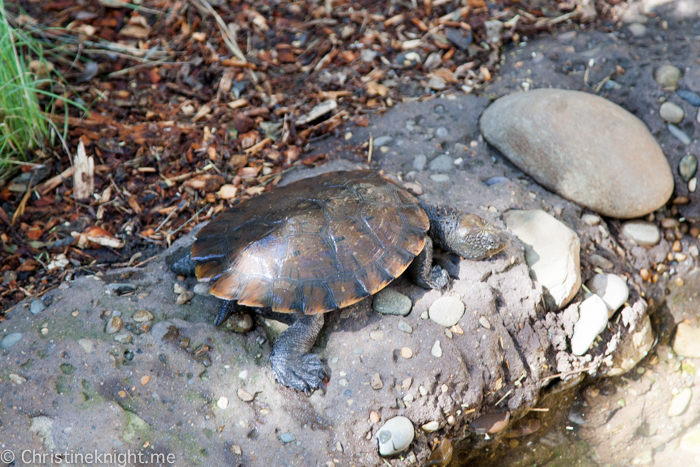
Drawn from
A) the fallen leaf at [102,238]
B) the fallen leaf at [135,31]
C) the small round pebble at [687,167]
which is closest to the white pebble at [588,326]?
the small round pebble at [687,167]

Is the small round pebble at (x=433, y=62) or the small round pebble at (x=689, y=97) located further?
the small round pebble at (x=433, y=62)

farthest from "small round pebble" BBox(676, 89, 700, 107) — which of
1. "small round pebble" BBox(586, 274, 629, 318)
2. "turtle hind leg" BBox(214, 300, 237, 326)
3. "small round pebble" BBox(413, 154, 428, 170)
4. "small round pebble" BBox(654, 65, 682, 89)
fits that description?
"turtle hind leg" BBox(214, 300, 237, 326)

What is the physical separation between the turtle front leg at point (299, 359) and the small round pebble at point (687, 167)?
313 centimetres

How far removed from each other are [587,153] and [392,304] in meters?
1.92

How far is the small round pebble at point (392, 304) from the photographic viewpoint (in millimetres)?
2963

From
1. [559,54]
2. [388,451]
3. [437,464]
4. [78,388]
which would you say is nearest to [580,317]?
[437,464]

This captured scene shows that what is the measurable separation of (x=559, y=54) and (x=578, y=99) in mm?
931

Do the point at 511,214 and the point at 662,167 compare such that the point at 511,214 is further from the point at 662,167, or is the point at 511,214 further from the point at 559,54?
the point at 559,54

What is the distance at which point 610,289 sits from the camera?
3365 mm

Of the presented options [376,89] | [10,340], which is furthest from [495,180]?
[10,340]

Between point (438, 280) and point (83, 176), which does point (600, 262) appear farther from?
point (83, 176)

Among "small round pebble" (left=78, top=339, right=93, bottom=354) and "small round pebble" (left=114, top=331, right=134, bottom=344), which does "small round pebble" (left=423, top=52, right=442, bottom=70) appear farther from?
"small round pebble" (left=78, top=339, right=93, bottom=354)

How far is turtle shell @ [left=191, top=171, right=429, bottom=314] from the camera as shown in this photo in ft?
8.75

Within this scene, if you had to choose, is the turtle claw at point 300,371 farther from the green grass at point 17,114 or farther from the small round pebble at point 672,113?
the small round pebble at point 672,113
